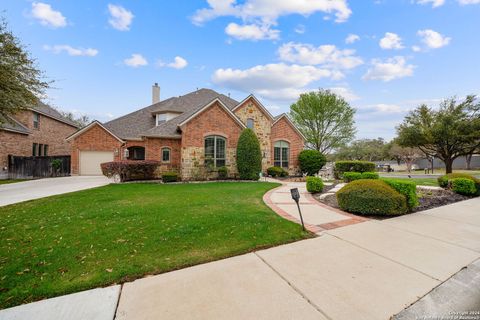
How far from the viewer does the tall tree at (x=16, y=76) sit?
8.43 meters

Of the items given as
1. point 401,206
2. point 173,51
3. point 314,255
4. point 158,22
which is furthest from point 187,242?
point 173,51

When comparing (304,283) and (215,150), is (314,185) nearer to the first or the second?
(304,283)

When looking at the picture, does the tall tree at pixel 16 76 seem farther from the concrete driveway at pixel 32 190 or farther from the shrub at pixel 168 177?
the shrub at pixel 168 177

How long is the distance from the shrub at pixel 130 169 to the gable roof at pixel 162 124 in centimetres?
237

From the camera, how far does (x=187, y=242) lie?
3838 millimetres

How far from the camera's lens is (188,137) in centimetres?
1400

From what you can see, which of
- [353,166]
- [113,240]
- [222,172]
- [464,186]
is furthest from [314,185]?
[113,240]

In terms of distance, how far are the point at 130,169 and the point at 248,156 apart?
7996 mm

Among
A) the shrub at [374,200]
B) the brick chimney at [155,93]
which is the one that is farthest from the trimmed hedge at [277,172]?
the brick chimney at [155,93]

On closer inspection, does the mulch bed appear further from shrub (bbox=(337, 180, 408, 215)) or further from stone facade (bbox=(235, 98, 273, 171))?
stone facade (bbox=(235, 98, 273, 171))

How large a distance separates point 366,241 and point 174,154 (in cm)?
1410

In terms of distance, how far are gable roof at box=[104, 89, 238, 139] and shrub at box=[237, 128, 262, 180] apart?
11.9 ft

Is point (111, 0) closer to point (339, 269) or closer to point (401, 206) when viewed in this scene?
point (339, 269)

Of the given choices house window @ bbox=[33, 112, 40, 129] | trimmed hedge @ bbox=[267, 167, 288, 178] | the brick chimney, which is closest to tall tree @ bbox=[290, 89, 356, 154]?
trimmed hedge @ bbox=[267, 167, 288, 178]
